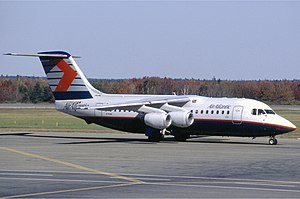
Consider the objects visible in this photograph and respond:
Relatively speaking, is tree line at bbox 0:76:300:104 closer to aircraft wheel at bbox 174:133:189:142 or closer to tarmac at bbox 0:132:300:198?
aircraft wheel at bbox 174:133:189:142

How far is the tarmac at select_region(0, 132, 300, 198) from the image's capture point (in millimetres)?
20734

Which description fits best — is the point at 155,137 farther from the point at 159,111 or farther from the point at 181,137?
the point at 181,137

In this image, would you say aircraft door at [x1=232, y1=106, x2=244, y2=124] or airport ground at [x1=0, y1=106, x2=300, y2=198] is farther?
aircraft door at [x1=232, y1=106, x2=244, y2=124]

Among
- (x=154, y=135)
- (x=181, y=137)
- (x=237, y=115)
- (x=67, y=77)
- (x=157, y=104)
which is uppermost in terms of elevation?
(x=67, y=77)

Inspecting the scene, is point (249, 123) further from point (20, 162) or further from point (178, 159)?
point (20, 162)

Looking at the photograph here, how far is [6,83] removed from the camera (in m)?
148

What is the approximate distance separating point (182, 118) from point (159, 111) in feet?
4.86

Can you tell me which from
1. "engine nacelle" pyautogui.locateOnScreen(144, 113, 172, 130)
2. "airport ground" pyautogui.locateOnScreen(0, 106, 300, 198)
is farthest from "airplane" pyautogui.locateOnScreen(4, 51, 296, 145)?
"airport ground" pyautogui.locateOnScreen(0, 106, 300, 198)

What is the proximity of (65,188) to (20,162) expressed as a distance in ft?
28.1

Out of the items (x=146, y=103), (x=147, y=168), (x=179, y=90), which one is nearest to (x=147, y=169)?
(x=147, y=168)

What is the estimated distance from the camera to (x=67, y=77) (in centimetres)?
4597

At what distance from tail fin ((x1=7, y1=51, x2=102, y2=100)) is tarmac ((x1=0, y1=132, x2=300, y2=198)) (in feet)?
11.8

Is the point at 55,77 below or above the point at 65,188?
above

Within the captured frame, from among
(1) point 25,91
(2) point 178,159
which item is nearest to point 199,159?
(2) point 178,159
